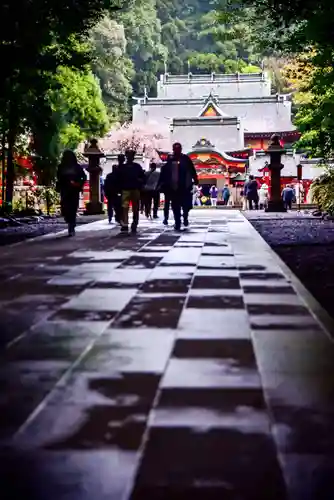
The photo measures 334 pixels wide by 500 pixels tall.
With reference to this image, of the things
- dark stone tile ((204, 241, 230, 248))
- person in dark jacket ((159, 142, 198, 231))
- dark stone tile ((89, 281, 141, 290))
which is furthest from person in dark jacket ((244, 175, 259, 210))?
dark stone tile ((89, 281, 141, 290))

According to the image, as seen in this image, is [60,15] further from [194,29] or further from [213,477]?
[194,29]

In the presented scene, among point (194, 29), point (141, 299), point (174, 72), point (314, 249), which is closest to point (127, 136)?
point (174, 72)

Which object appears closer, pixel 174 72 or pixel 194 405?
pixel 194 405

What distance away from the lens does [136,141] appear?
51531mm

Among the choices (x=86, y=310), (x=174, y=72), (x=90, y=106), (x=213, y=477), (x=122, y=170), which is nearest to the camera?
(x=213, y=477)

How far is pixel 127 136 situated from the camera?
51.4m

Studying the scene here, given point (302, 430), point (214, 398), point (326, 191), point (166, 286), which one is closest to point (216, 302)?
point (166, 286)

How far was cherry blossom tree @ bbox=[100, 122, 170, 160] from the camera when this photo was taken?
50.8m

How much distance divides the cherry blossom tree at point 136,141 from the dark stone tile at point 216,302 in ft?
143

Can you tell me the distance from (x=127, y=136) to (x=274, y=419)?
49510 mm

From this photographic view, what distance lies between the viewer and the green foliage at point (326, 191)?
2262 cm

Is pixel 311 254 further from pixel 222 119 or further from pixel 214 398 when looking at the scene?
pixel 222 119

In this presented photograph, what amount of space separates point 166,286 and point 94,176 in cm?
2110

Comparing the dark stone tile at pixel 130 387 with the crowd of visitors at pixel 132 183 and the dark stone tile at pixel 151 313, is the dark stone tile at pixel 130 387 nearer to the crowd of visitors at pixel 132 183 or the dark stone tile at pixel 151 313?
the dark stone tile at pixel 151 313
